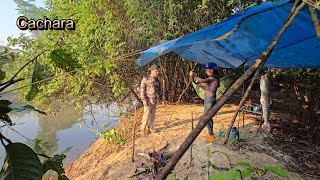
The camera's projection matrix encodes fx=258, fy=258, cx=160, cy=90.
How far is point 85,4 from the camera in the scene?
6.84 m

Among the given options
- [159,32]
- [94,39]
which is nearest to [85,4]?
[94,39]

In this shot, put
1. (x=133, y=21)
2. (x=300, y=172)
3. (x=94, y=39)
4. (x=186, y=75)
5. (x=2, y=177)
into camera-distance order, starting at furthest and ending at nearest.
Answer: (x=186, y=75) → (x=133, y=21) → (x=94, y=39) → (x=300, y=172) → (x=2, y=177)

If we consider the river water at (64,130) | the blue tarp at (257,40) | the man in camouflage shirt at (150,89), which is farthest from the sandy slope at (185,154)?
the river water at (64,130)

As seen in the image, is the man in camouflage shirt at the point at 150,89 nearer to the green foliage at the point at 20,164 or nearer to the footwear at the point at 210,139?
the footwear at the point at 210,139

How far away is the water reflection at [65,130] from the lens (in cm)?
1061

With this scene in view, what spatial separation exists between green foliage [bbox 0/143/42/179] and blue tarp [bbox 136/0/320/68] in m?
2.11

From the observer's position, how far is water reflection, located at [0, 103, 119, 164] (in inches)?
418

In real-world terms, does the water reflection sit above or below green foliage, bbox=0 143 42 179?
below

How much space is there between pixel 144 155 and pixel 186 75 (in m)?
5.40

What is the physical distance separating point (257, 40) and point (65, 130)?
1270 centimetres

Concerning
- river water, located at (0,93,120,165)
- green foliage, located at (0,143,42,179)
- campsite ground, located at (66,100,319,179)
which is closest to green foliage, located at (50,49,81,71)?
green foliage, located at (0,143,42,179)

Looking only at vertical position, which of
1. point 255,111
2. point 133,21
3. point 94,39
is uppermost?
point 133,21

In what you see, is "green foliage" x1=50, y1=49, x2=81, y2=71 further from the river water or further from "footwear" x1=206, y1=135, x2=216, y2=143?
the river water

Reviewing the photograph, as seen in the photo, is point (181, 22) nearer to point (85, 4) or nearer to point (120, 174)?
point (85, 4)
